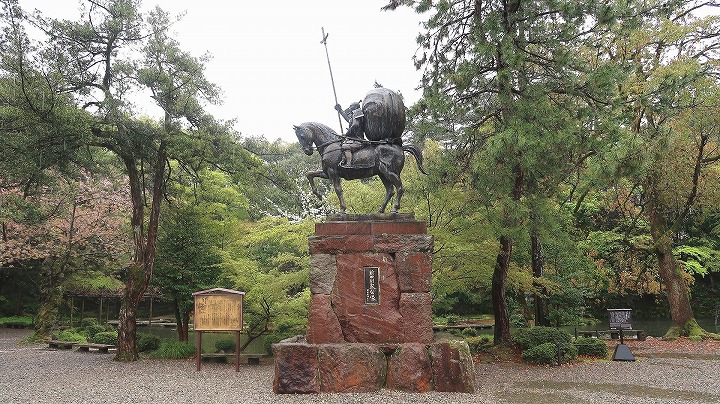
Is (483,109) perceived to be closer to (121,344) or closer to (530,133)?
(530,133)

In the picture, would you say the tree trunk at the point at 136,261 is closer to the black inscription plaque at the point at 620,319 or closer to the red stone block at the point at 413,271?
the red stone block at the point at 413,271

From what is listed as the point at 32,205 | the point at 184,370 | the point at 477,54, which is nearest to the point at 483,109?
the point at 477,54

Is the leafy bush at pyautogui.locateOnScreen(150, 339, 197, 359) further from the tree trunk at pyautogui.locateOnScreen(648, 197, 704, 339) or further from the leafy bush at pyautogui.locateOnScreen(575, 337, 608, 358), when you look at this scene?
the tree trunk at pyautogui.locateOnScreen(648, 197, 704, 339)

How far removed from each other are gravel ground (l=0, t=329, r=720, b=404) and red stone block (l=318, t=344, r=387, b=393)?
225 millimetres

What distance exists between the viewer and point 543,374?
9398 mm

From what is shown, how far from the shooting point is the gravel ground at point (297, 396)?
6953 millimetres

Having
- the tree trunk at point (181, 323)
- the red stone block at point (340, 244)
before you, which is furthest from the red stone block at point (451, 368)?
the tree trunk at point (181, 323)

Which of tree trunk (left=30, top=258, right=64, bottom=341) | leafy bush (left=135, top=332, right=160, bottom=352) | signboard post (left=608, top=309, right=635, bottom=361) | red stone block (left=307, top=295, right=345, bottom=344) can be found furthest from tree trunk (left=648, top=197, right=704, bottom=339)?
tree trunk (left=30, top=258, right=64, bottom=341)

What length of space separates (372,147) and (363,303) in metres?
2.69

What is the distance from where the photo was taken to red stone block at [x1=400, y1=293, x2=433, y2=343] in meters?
7.46

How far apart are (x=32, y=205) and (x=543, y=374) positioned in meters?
15.4

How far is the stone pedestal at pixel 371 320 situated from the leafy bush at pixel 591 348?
18.3 ft

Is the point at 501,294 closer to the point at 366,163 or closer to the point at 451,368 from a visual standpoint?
the point at 451,368

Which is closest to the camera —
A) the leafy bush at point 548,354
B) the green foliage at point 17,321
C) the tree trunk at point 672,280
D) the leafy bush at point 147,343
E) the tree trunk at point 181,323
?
the leafy bush at point 548,354
